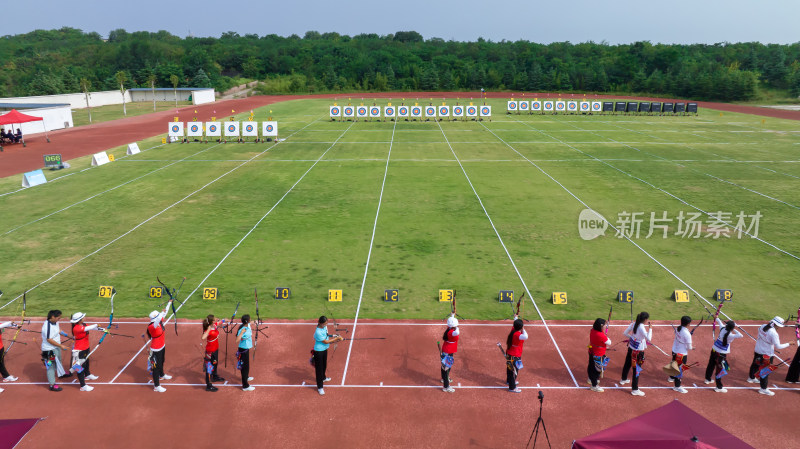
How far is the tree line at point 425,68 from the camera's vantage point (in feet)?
280

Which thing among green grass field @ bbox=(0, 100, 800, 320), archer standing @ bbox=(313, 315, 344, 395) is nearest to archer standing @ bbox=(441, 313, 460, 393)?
archer standing @ bbox=(313, 315, 344, 395)

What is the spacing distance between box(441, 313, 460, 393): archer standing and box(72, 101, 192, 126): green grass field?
182ft

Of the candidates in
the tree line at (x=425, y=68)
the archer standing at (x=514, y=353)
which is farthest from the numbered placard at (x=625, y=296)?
the tree line at (x=425, y=68)

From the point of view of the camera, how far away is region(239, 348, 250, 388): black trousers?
10.3m

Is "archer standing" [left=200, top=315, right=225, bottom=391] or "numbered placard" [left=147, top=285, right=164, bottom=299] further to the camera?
"numbered placard" [left=147, top=285, right=164, bottom=299]

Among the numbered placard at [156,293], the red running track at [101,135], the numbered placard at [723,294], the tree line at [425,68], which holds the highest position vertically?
the tree line at [425,68]

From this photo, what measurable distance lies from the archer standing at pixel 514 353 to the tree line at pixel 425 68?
8407cm

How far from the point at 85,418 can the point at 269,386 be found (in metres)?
3.39

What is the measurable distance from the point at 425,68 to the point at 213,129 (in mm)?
74785

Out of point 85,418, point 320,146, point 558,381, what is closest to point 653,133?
point 320,146

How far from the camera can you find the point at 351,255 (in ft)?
→ 58.1

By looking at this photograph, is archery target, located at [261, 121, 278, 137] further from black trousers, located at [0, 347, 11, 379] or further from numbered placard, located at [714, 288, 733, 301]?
numbered placard, located at [714, 288, 733, 301]

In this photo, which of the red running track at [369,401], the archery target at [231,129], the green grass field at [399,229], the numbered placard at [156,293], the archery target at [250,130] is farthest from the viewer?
the archery target at [250,130]

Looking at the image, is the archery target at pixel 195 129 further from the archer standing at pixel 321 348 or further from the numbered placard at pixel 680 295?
the numbered placard at pixel 680 295
